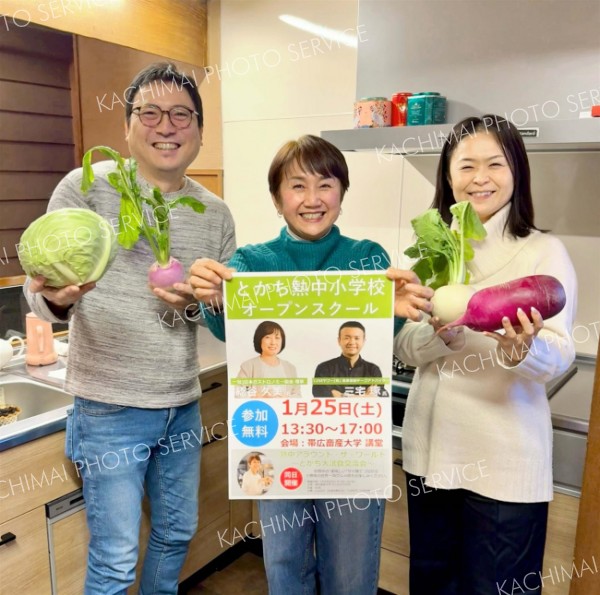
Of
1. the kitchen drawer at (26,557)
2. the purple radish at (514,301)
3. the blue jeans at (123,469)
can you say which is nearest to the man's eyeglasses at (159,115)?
the blue jeans at (123,469)

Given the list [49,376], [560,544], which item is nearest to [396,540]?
[560,544]

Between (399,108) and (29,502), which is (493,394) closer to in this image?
(399,108)

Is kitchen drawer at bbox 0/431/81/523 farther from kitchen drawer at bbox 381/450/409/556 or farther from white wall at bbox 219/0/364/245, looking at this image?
white wall at bbox 219/0/364/245

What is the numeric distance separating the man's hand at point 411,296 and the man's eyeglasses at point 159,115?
60 cm

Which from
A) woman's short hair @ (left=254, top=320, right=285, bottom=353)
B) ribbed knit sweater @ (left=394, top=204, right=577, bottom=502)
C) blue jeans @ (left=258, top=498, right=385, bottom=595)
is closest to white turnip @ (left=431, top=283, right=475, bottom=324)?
ribbed knit sweater @ (left=394, top=204, right=577, bottom=502)

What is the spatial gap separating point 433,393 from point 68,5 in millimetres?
1787

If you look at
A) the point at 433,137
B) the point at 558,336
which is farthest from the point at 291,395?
the point at 433,137

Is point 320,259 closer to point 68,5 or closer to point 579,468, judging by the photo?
point 579,468

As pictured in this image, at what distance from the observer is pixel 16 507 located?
1.38 meters

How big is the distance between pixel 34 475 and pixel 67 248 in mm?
713

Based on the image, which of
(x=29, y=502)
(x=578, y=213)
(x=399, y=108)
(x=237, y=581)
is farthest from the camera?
(x=237, y=581)

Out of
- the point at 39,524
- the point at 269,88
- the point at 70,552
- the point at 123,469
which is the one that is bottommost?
the point at 70,552

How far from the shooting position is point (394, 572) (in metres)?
1.83

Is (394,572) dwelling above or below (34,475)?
below
